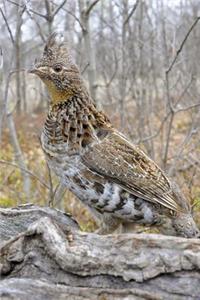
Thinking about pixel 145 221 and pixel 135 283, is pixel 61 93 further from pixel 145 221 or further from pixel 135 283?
pixel 135 283

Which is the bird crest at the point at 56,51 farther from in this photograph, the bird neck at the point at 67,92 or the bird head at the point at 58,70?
the bird neck at the point at 67,92

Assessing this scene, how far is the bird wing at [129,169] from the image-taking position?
3793 mm

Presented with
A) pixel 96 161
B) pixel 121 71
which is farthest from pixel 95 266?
pixel 121 71

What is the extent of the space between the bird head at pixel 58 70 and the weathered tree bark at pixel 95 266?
1204mm

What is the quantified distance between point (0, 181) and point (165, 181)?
5.61 meters

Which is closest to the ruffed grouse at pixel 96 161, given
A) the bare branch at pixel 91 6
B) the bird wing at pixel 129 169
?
the bird wing at pixel 129 169

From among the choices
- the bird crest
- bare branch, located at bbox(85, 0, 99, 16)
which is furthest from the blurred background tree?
the bird crest

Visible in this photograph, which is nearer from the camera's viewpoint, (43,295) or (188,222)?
(43,295)

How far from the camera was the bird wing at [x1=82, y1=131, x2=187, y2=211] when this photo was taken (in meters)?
3.79

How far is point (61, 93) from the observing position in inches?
154

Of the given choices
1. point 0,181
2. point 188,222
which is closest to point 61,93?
point 188,222

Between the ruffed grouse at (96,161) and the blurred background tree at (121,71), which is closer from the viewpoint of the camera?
the ruffed grouse at (96,161)

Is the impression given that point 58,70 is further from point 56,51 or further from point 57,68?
point 56,51

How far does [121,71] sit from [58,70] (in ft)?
13.4
